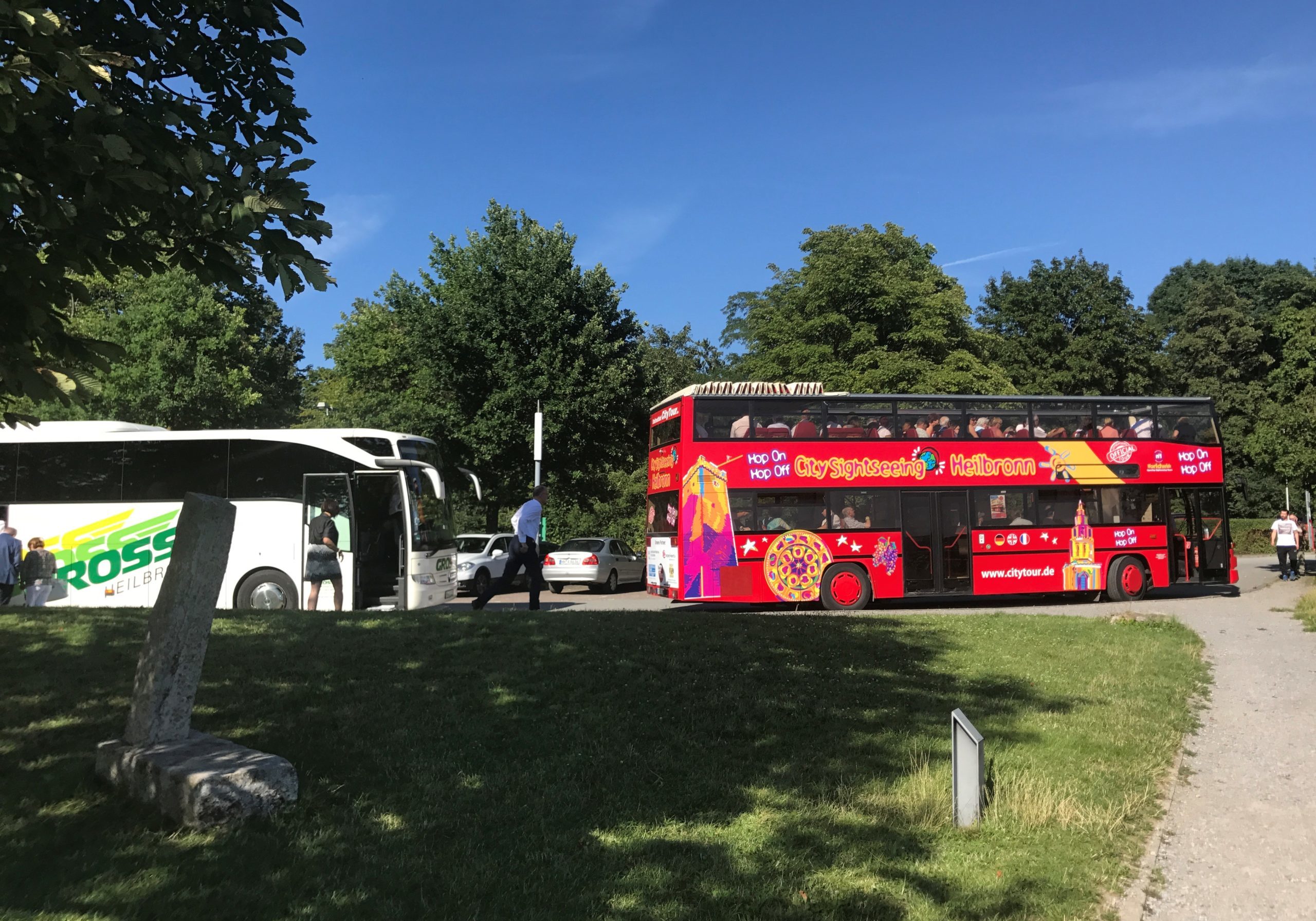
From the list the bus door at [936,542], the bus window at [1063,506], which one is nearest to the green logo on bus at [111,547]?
the bus door at [936,542]

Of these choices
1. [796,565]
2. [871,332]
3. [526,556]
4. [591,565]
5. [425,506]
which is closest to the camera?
[526,556]

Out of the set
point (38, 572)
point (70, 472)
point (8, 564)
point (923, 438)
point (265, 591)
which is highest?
point (923, 438)

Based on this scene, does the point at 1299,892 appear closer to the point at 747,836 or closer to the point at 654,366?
the point at 747,836

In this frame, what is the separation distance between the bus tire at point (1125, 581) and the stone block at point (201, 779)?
18.5 metres

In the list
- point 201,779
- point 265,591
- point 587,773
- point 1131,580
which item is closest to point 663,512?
point 265,591

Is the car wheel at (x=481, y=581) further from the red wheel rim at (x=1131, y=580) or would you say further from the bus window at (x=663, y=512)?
the red wheel rim at (x=1131, y=580)

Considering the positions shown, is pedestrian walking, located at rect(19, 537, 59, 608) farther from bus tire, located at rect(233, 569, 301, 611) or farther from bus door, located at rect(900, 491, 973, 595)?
bus door, located at rect(900, 491, 973, 595)

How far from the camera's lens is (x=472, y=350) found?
2964cm

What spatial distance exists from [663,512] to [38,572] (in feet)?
34.5

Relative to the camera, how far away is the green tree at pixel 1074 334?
50.9 meters

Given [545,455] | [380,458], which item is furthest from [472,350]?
[380,458]

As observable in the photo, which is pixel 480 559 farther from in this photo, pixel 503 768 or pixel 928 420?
pixel 503 768

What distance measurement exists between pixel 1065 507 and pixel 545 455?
50.3 ft

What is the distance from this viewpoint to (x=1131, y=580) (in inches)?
800
